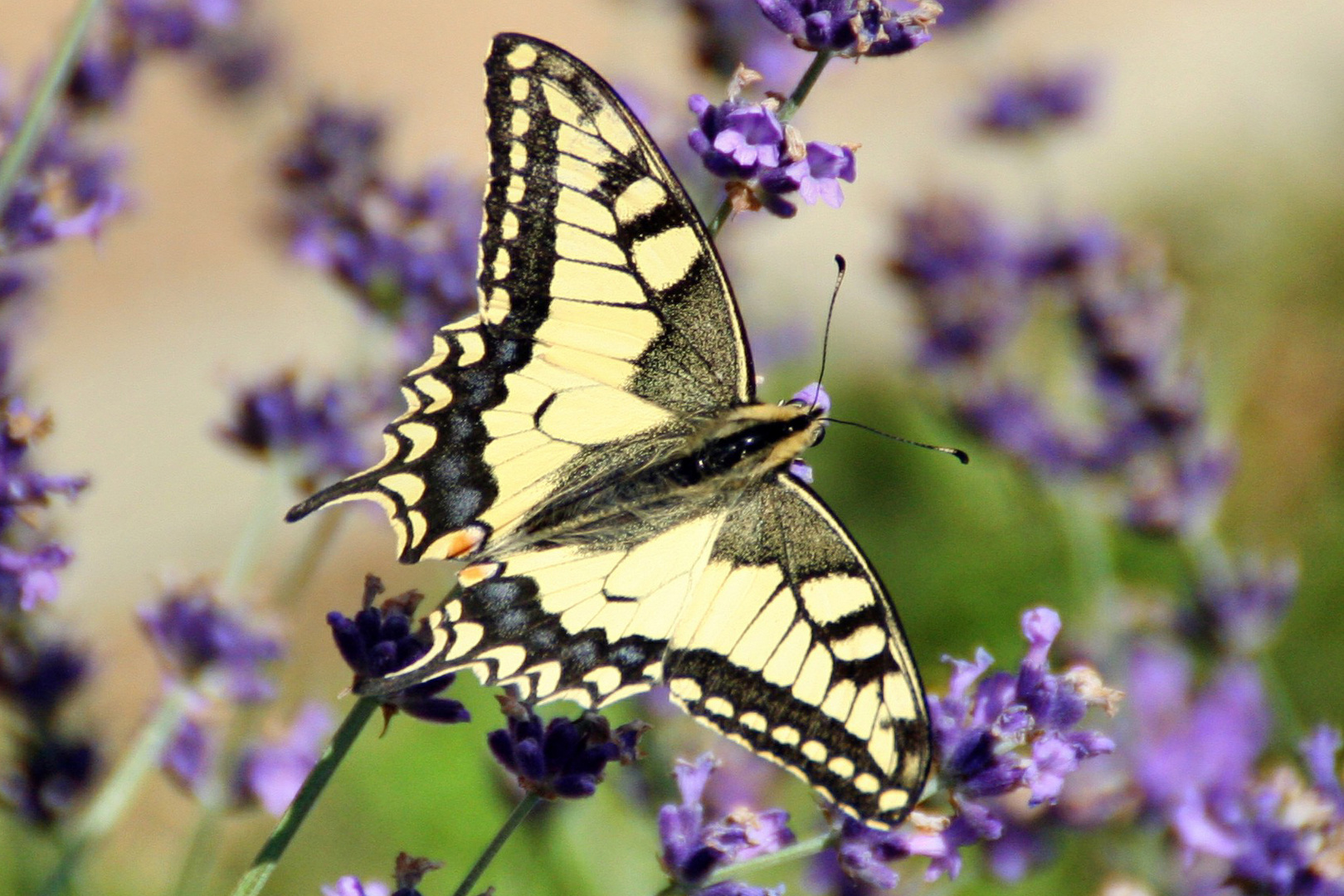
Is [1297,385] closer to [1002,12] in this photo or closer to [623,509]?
[1002,12]

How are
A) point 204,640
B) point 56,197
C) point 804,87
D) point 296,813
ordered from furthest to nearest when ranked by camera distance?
1. point 204,640
2. point 56,197
3. point 804,87
4. point 296,813

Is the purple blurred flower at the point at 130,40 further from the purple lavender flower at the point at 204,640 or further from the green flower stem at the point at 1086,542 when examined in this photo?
the green flower stem at the point at 1086,542

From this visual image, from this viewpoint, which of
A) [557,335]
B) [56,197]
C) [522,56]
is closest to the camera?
[522,56]

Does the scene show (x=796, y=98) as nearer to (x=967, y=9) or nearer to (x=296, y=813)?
(x=296, y=813)

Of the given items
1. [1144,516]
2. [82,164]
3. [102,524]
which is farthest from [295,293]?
[1144,516]

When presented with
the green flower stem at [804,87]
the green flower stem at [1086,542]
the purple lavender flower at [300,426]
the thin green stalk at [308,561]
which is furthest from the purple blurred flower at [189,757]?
the green flower stem at [1086,542]

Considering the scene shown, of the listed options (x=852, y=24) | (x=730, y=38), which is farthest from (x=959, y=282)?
(x=852, y=24)

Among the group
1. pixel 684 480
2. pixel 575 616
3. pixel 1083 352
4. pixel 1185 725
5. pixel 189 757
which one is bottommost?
pixel 189 757
